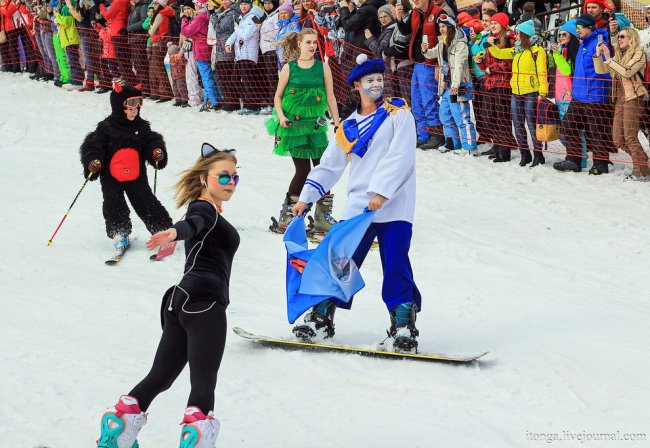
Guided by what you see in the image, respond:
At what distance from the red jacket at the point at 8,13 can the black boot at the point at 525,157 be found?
12.7 meters

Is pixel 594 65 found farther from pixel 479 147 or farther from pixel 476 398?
pixel 476 398

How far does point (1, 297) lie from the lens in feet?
25.1

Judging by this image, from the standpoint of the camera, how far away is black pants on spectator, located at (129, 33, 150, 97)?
16891mm

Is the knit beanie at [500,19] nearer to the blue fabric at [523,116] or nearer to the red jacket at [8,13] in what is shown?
the blue fabric at [523,116]

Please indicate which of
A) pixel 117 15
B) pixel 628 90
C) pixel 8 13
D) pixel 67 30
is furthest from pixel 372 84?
pixel 8 13

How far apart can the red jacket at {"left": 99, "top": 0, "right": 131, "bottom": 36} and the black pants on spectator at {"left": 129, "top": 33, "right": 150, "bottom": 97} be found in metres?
0.46

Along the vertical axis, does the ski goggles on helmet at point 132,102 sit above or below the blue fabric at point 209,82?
above

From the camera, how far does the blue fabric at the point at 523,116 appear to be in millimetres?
11266

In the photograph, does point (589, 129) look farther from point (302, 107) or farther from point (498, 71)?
point (302, 107)

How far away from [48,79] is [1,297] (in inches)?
498

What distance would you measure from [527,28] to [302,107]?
3488mm

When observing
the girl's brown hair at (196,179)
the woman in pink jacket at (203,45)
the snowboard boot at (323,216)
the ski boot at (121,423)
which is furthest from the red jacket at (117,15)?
the ski boot at (121,423)

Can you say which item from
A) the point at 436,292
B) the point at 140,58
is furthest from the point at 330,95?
the point at 140,58

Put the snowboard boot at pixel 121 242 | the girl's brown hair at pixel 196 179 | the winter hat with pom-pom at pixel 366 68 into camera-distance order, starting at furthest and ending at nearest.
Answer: the snowboard boot at pixel 121 242, the winter hat with pom-pom at pixel 366 68, the girl's brown hair at pixel 196 179
